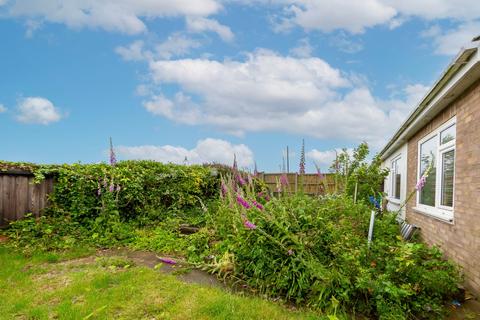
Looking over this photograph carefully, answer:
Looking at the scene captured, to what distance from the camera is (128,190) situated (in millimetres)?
8047

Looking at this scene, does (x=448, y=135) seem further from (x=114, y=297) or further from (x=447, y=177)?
(x=114, y=297)

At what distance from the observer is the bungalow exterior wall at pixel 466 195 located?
4.00m

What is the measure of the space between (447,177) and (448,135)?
659 millimetres

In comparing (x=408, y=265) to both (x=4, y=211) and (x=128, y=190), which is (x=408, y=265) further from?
(x=4, y=211)

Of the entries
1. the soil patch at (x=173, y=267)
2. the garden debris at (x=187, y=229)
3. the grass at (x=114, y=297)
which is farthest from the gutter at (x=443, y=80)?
the garden debris at (x=187, y=229)

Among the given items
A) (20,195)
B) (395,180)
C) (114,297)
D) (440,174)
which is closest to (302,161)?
(440,174)

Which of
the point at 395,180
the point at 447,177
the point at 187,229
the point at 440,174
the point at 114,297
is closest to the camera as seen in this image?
the point at 114,297

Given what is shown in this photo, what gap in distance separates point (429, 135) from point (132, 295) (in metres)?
5.79

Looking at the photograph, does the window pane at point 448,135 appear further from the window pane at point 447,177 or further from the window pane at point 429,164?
the window pane at point 429,164

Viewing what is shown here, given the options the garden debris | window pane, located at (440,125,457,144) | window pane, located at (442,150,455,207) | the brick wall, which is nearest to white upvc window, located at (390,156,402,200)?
window pane, located at (440,125,457,144)

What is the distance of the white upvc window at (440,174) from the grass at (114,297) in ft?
10.3

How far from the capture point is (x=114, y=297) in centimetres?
379

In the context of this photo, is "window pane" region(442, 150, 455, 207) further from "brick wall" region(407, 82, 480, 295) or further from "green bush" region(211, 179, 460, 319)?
"green bush" region(211, 179, 460, 319)

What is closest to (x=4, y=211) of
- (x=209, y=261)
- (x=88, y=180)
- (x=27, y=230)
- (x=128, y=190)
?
(x=27, y=230)
